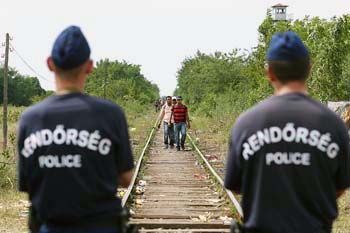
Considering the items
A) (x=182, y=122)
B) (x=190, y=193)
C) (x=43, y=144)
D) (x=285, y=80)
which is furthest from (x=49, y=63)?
(x=182, y=122)

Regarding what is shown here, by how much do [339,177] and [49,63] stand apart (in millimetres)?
1614

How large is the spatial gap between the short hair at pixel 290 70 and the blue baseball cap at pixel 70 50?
0.98 meters

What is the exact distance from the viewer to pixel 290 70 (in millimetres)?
3273

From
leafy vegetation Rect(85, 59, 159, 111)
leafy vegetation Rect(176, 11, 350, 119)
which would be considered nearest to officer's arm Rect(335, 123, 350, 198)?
leafy vegetation Rect(176, 11, 350, 119)

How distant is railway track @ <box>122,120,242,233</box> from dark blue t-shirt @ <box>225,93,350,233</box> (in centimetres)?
540

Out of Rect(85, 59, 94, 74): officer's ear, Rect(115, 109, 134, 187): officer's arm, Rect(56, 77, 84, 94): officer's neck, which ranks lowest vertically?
Rect(115, 109, 134, 187): officer's arm

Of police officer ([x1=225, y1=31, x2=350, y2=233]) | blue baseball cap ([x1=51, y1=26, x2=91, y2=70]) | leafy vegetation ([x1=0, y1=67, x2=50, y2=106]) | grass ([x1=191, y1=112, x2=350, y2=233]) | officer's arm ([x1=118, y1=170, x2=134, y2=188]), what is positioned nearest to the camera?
police officer ([x1=225, y1=31, x2=350, y2=233])

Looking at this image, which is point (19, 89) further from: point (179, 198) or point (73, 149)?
point (73, 149)

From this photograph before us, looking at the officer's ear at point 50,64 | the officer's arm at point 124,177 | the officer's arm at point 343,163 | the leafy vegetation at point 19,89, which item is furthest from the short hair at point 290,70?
the leafy vegetation at point 19,89

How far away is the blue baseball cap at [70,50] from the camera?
3324 millimetres

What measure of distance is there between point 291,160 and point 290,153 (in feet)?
0.11

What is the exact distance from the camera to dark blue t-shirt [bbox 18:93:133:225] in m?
3.29

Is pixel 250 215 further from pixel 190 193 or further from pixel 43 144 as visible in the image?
pixel 190 193

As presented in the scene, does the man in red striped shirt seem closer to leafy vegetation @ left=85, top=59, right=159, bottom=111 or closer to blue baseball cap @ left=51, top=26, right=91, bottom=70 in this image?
blue baseball cap @ left=51, top=26, right=91, bottom=70
